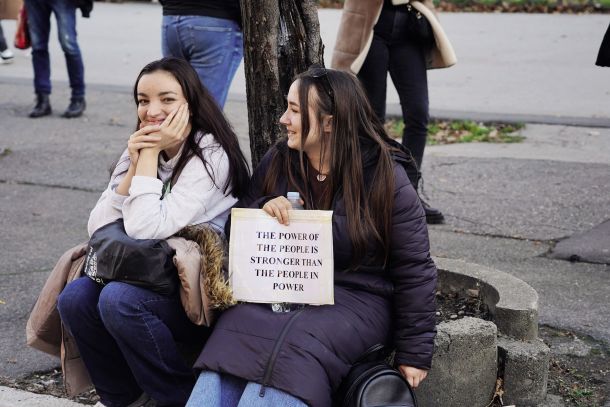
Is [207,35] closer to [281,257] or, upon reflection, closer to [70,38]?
[281,257]

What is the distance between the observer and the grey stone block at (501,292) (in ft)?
11.5

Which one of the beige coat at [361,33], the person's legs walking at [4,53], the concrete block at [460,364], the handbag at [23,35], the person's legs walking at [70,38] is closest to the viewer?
the concrete block at [460,364]

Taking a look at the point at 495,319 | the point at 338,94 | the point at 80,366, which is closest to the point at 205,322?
the point at 80,366

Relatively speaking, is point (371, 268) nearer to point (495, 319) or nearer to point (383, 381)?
point (383, 381)

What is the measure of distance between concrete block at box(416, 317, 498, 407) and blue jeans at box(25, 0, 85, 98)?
5.42 m

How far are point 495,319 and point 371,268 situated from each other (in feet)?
2.39

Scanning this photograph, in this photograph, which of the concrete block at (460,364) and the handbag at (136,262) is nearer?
the handbag at (136,262)

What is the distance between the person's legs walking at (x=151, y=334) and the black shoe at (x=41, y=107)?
560 cm

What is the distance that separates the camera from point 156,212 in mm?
3174

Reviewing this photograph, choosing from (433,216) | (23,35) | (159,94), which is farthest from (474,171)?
(23,35)

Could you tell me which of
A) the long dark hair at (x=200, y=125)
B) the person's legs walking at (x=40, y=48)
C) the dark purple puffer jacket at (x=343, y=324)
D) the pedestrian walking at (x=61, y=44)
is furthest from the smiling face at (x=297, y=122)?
the person's legs walking at (x=40, y=48)

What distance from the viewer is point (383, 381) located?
111 inches

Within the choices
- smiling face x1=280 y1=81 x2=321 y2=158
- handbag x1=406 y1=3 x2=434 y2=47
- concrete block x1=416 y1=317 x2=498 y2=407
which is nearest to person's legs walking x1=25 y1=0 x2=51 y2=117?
handbag x1=406 y1=3 x2=434 y2=47

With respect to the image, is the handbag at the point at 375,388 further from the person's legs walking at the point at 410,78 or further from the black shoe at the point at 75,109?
the black shoe at the point at 75,109
